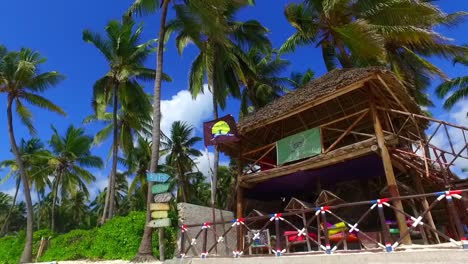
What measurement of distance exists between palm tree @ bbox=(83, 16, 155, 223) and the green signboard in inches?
456

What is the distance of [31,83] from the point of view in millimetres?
19734

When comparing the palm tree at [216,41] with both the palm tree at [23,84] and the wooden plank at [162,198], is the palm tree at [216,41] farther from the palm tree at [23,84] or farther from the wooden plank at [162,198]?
the palm tree at [23,84]

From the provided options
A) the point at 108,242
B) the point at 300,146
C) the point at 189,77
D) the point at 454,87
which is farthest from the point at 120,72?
the point at 454,87

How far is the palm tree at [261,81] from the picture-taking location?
2253 cm

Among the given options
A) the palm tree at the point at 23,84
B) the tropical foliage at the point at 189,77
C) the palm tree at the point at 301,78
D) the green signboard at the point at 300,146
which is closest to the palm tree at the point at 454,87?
the tropical foliage at the point at 189,77

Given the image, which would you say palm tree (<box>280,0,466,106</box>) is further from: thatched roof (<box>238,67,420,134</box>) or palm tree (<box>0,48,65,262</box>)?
palm tree (<box>0,48,65,262</box>)

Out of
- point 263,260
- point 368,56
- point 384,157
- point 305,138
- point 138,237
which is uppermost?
point 368,56

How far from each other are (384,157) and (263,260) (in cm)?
414

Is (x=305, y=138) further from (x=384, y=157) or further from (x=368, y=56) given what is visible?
(x=368, y=56)

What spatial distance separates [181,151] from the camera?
31.5 metres

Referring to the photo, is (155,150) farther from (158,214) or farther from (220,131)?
(158,214)

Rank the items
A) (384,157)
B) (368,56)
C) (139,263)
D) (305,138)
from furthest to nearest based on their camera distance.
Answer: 1. (368,56)
2. (305,138)
3. (139,263)
4. (384,157)

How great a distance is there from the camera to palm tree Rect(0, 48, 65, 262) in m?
18.3

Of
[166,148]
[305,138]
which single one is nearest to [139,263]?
[305,138]
